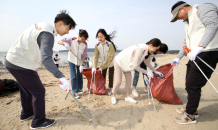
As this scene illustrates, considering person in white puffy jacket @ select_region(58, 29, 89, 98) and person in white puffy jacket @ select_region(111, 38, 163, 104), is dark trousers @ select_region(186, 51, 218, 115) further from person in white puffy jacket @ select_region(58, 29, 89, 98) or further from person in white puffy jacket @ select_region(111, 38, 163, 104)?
person in white puffy jacket @ select_region(58, 29, 89, 98)

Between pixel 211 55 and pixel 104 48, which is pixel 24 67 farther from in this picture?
pixel 211 55

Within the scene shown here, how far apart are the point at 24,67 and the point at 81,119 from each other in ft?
4.02

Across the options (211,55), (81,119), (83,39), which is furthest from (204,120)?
(83,39)

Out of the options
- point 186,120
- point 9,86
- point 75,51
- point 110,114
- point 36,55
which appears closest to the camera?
point 36,55

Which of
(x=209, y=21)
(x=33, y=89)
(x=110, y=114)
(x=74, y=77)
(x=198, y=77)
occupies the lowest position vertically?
(x=110, y=114)

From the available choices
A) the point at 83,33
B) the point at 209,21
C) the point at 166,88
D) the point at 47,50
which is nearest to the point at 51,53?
the point at 47,50

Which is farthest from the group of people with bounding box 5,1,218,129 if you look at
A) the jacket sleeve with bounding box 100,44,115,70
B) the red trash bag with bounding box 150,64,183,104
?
the jacket sleeve with bounding box 100,44,115,70

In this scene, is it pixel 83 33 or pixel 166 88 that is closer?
pixel 166 88

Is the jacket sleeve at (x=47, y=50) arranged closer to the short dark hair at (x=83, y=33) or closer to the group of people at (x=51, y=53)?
the group of people at (x=51, y=53)

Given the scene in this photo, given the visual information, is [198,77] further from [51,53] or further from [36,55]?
[36,55]

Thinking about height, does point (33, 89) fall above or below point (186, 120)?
above

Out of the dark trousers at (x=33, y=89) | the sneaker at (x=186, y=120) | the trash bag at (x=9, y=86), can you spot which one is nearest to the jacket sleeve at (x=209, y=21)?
the sneaker at (x=186, y=120)

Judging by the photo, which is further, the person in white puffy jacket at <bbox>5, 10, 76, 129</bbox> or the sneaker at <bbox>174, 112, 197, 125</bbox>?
the sneaker at <bbox>174, 112, 197, 125</bbox>

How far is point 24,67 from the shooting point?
1549 mm
